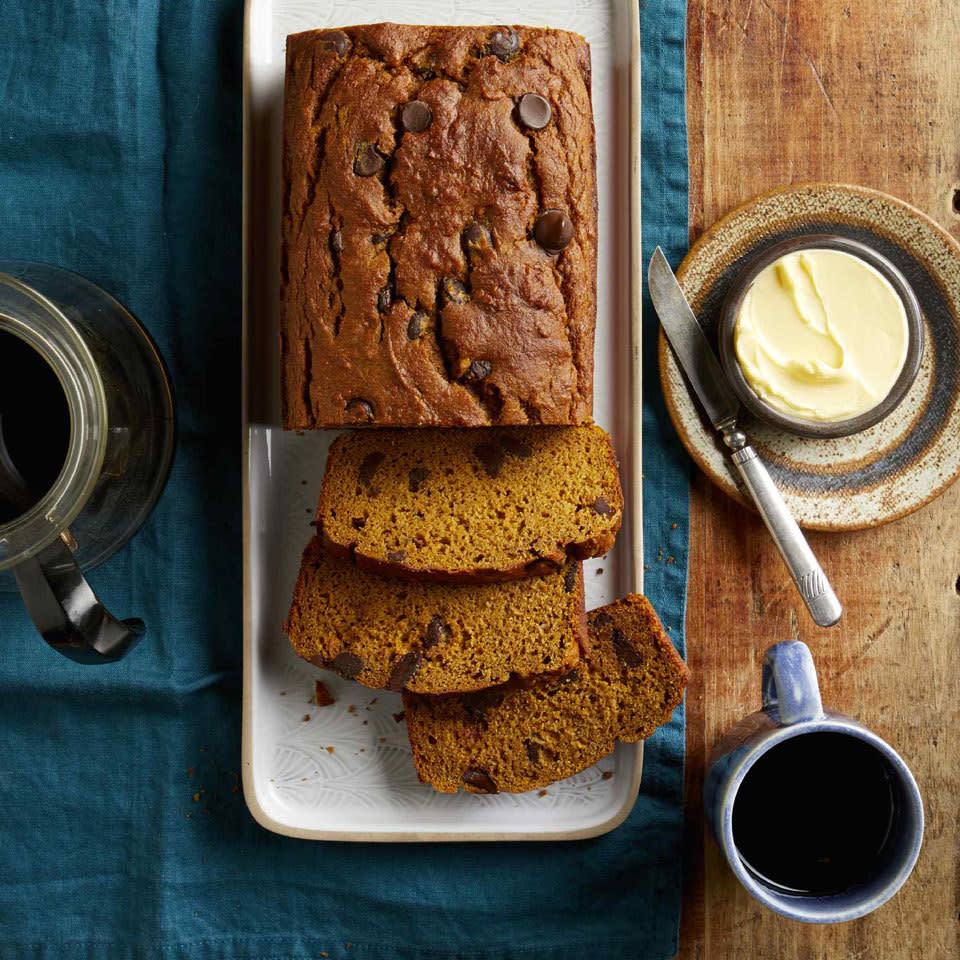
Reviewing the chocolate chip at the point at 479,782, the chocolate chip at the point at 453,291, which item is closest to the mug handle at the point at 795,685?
the chocolate chip at the point at 479,782

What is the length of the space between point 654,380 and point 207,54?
1145 mm

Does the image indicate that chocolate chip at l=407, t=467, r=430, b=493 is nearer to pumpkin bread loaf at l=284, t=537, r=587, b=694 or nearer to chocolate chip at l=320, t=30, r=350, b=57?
pumpkin bread loaf at l=284, t=537, r=587, b=694

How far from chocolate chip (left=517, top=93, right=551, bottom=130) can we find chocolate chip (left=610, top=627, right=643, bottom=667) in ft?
3.06

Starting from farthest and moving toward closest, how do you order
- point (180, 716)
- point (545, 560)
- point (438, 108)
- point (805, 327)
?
point (180, 716), point (805, 327), point (545, 560), point (438, 108)

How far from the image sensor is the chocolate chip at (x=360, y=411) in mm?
1409

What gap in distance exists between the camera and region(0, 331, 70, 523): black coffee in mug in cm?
144

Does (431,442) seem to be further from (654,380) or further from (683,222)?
(683,222)

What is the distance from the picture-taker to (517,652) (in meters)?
1.60

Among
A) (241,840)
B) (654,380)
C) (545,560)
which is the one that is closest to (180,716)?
(241,840)

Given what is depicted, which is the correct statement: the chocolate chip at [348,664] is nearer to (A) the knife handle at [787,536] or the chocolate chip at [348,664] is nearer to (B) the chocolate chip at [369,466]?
(B) the chocolate chip at [369,466]

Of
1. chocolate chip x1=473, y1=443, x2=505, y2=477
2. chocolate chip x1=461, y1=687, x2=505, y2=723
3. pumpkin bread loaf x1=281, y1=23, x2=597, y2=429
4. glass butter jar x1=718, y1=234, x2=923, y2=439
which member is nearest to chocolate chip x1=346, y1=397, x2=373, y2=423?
pumpkin bread loaf x1=281, y1=23, x2=597, y2=429

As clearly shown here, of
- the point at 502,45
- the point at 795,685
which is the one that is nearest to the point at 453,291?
the point at 502,45

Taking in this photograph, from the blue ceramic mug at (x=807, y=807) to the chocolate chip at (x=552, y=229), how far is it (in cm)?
80

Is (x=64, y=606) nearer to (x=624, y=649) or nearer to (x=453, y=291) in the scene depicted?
(x=453, y=291)
